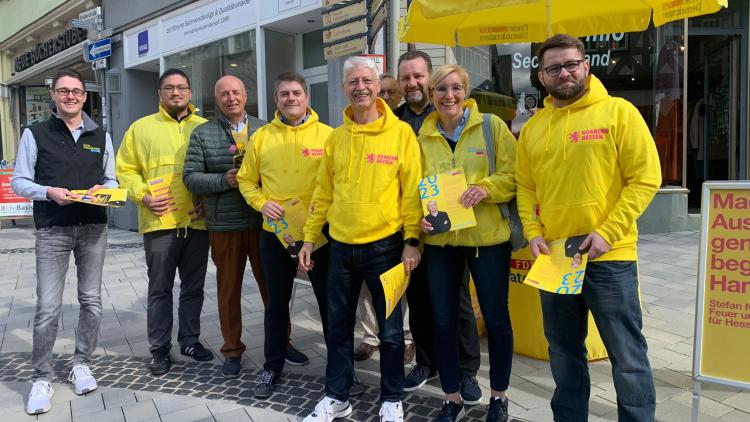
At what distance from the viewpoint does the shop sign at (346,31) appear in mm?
5266

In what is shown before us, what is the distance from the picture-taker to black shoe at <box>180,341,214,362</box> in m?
4.20

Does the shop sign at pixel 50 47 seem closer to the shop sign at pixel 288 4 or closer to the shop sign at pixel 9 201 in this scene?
the shop sign at pixel 9 201

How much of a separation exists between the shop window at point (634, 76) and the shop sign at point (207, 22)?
13.6 feet

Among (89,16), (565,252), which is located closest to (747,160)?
(565,252)

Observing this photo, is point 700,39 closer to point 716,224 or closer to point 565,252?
point 716,224

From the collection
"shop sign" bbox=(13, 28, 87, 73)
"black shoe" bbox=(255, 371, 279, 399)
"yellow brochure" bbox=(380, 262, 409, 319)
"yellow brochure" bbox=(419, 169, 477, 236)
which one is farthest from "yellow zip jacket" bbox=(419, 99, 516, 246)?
"shop sign" bbox=(13, 28, 87, 73)

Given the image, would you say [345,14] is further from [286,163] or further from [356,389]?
[356,389]

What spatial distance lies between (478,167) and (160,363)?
8.74ft

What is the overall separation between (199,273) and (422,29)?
108 inches

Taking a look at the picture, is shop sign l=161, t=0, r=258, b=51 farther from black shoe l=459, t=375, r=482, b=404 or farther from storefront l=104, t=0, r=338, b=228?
black shoe l=459, t=375, r=482, b=404

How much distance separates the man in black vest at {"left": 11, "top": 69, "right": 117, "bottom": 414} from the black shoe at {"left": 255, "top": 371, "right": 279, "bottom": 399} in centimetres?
112

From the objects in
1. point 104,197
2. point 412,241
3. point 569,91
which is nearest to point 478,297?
point 412,241

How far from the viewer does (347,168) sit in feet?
9.95

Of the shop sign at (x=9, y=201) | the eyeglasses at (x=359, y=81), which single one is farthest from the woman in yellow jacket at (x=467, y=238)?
the shop sign at (x=9, y=201)
